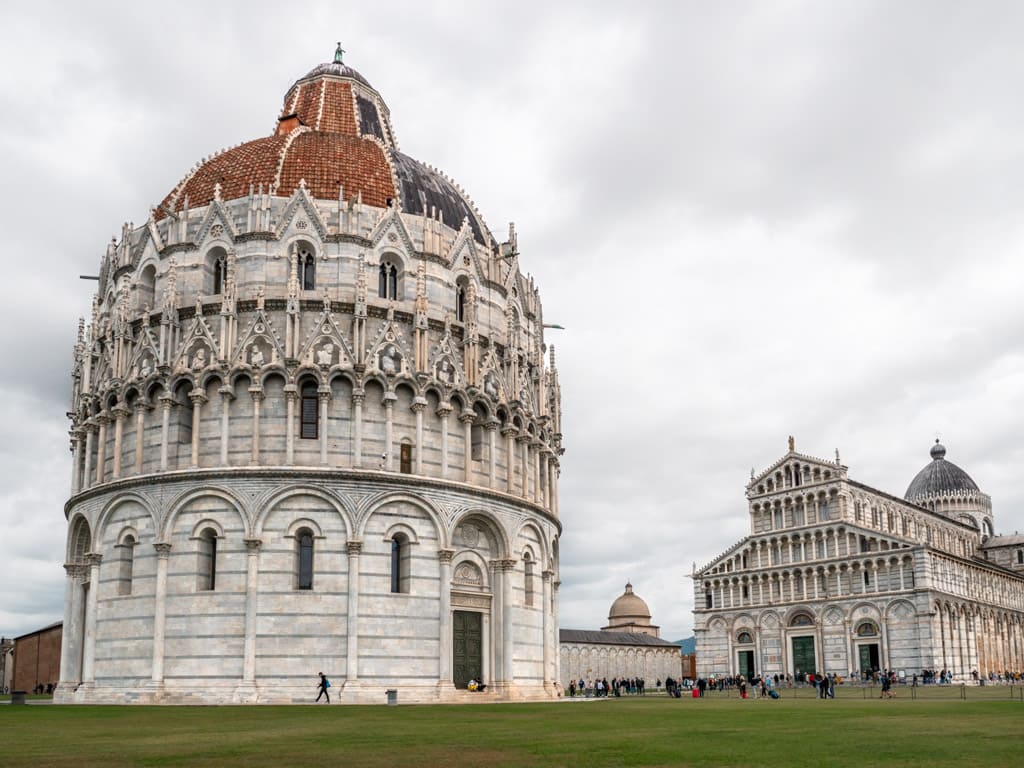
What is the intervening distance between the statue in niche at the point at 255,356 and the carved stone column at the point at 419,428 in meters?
5.98

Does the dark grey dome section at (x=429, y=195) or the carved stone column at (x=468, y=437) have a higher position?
the dark grey dome section at (x=429, y=195)

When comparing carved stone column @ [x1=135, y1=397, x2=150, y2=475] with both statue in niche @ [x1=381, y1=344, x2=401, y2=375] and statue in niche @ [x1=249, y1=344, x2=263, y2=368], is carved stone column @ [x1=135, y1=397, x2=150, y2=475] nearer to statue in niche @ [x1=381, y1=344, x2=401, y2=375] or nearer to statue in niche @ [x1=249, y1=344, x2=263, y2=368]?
statue in niche @ [x1=249, y1=344, x2=263, y2=368]

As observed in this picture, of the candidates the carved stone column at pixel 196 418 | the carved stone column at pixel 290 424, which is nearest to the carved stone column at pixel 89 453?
the carved stone column at pixel 196 418

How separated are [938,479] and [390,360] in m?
101

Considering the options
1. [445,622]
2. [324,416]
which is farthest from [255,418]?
A: [445,622]

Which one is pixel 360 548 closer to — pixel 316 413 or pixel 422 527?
pixel 422 527

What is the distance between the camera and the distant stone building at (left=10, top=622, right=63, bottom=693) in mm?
71688

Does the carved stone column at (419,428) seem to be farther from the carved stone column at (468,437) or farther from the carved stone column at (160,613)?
the carved stone column at (160,613)

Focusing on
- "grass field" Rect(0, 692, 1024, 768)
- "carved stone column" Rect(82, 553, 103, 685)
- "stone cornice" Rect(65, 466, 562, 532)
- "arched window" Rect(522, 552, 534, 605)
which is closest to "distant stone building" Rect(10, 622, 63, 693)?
"carved stone column" Rect(82, 553, 103, 685)

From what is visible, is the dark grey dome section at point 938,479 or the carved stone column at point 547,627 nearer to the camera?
the carved stone column at point 547,627

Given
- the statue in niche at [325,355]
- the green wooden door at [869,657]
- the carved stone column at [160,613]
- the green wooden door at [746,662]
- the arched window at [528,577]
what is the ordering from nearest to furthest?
the carved stone column at [160,613]
the statue in niche at [325,355]
the arched window at [528,577]
the green wooden door at [869,657]
the green wooden door at [746,662]

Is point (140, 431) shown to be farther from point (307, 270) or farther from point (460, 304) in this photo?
point (460, 304)

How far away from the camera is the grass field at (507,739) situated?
15.3 meters

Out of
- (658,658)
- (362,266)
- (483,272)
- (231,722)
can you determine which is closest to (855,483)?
(658,658)
